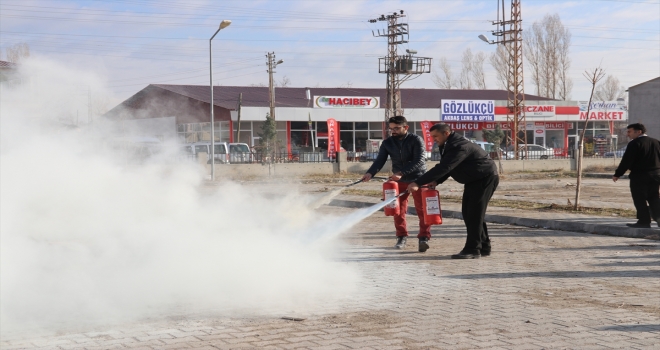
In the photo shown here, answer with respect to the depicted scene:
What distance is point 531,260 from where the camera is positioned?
9648 mm

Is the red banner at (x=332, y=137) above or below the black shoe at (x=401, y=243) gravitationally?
above

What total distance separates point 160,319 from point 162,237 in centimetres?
298

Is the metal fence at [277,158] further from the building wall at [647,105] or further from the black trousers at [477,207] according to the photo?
the black trousers at [477,207]

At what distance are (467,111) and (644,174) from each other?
4955 cm

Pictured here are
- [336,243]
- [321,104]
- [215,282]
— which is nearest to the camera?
[215,282]

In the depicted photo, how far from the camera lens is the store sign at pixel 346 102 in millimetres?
56531

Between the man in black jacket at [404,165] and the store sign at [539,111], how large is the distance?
55036 millimetres

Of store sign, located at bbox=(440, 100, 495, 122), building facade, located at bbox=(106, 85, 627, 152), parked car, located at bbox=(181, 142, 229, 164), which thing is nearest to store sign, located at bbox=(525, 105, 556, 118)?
building facade, located at bbox=(106, 85, 627, 152)

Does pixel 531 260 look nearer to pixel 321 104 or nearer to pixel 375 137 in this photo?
pixel 321 104

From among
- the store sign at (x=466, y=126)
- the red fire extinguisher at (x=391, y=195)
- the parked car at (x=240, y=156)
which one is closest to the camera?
the red fire extinguisher at (x=391, y=195)

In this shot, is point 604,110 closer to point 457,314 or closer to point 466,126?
point 466,126

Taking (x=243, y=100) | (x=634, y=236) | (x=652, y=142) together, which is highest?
(x=243, y=100)

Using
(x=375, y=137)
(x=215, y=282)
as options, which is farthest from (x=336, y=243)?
(x=375, y=137)

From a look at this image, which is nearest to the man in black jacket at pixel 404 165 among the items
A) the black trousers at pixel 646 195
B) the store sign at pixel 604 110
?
the black trousers at pixel 646 195
